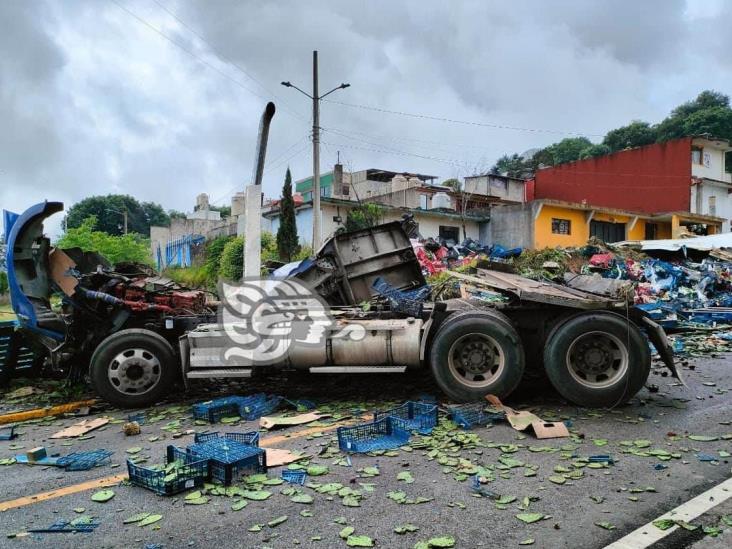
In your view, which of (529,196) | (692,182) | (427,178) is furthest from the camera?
(427,178)

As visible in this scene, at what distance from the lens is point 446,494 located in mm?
3789

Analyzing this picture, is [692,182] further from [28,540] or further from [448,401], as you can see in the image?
[28,540]

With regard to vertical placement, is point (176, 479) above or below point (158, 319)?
below

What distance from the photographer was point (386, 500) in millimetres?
3701

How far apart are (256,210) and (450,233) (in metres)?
21.6

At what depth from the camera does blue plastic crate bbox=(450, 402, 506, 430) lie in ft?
17.3

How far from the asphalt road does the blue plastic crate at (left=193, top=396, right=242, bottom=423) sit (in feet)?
0.62

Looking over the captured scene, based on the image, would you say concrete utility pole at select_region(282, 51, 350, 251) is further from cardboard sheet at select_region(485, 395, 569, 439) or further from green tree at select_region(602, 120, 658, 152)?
green tree at select_region(602, 120, 658, 152)

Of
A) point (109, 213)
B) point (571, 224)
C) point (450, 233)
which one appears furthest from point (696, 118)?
point (109, 213)

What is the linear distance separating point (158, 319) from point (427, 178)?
49.0m

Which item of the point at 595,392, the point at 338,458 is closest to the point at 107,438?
the point at 338,458

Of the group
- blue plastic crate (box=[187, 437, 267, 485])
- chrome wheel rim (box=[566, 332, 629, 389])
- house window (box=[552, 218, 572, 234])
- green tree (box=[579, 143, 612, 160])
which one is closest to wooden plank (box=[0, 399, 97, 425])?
blue plastic crate (box=[187, 437, 267, 485])

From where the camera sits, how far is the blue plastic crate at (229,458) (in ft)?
13.0

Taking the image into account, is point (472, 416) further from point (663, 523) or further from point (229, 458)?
point (229, 458)
